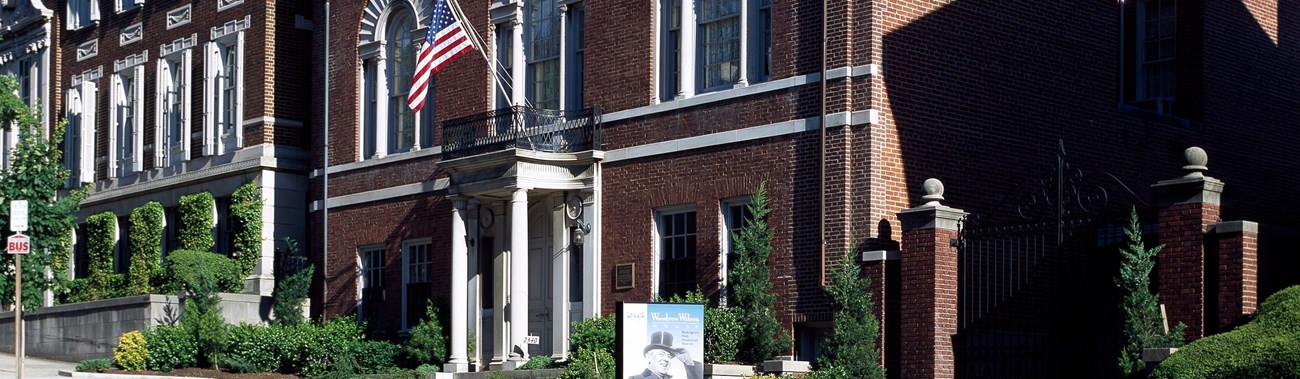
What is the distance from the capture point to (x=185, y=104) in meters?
38.9

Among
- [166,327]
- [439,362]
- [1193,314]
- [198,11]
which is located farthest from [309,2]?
[1193,314]

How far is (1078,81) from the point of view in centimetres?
2841

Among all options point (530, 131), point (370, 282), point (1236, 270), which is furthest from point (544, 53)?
point (1236, 270)

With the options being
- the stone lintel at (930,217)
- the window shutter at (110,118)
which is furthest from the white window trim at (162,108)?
the stone lintel at (930,217)

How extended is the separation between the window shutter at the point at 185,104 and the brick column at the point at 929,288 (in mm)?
19485

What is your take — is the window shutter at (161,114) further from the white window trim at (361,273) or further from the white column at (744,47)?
the white column at (744,47)

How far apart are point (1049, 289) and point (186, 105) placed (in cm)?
2066

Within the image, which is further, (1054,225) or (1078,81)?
(1078,81)

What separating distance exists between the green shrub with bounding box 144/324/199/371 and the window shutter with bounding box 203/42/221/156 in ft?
16.6

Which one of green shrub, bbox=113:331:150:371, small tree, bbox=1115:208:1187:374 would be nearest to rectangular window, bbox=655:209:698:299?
small tree, bbox=1115:208:1187:374

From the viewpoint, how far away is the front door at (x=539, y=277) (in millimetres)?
30062

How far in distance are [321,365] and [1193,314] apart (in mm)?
16470

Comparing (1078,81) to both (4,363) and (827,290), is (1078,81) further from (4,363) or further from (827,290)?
(4,363)

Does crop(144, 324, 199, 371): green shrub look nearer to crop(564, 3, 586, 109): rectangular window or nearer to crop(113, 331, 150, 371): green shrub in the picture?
crop(113, 331, 150, 371): green shrub
